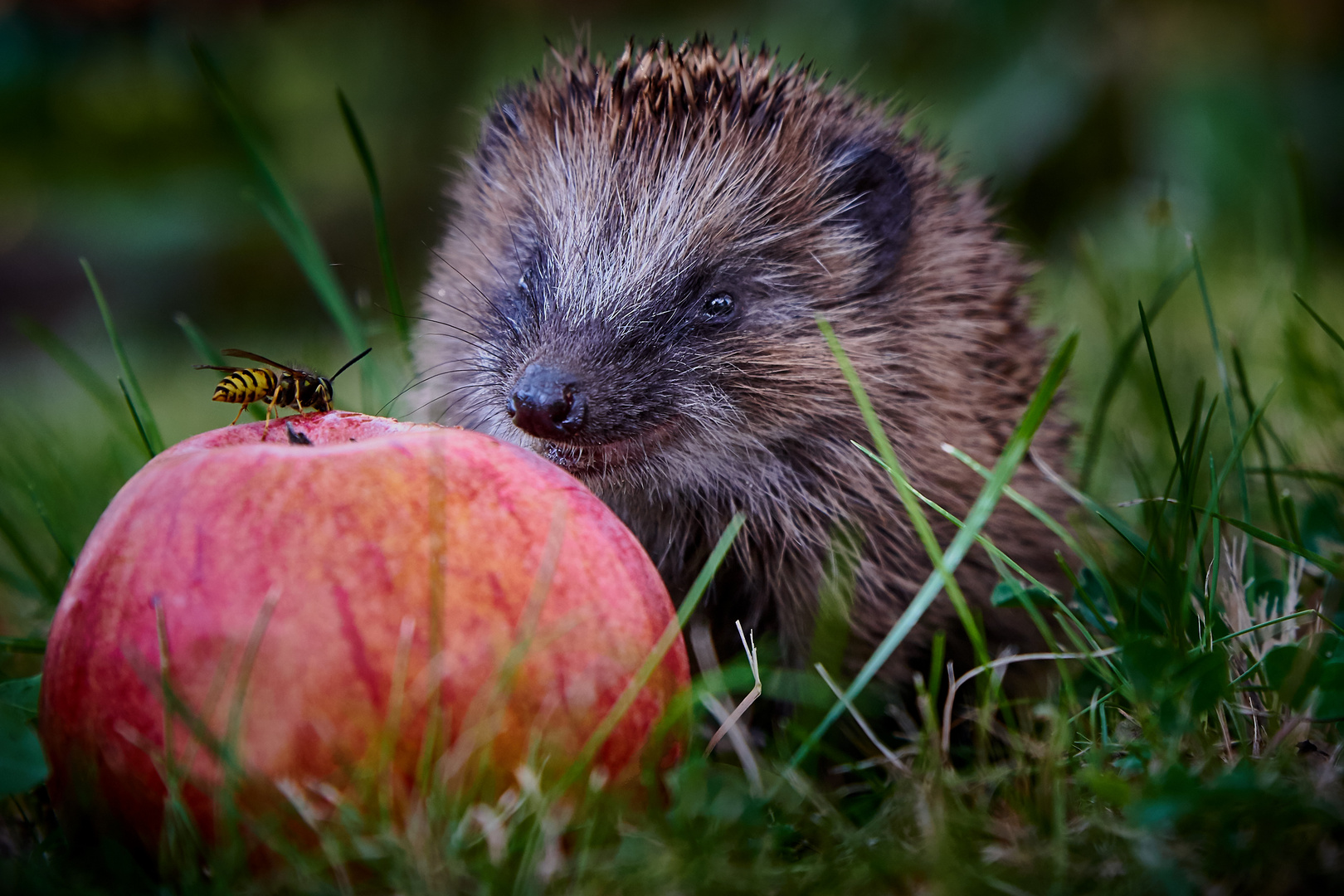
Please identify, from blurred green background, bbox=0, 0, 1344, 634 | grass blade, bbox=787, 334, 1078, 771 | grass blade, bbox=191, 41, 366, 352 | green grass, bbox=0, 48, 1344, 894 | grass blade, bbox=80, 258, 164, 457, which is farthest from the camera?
blurred green background, bbox=0, 0, 1344, 634

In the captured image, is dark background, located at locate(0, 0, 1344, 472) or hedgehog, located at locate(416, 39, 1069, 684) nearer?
hedgehog, located at locate(416, 39, 1069, 684)

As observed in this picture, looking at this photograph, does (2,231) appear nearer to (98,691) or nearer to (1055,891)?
(98,691)

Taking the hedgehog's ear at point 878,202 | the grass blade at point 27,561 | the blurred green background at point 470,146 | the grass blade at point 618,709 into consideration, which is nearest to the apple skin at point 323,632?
the grass blade at point 618,709

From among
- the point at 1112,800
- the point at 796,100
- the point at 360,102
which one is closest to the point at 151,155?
the point at 360,102

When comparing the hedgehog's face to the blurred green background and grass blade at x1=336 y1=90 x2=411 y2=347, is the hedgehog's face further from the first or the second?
the blurred green background

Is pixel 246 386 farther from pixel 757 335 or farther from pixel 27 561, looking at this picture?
pixel 757 335

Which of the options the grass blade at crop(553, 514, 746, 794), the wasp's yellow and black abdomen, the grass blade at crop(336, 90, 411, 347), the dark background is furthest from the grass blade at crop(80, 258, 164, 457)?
the grass blade at crop(553, 514, 746, 794)

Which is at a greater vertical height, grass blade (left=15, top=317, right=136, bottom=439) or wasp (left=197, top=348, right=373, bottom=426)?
wasp (left=197, top=348, right=373, bottom=426)

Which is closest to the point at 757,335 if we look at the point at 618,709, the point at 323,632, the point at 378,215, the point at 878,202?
the point at 878,202
